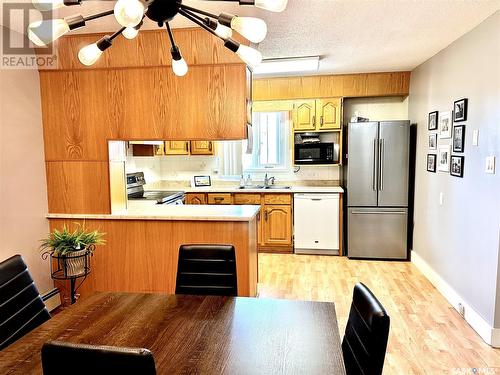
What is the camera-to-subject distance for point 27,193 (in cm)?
296

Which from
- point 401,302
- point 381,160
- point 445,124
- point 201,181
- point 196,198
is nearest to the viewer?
point 401,302

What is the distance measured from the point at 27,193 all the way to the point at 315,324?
2654 mm

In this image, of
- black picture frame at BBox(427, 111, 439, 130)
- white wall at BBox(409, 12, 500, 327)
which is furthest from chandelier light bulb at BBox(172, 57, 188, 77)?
black picture frame at BBox(427, 111, 439, 130)

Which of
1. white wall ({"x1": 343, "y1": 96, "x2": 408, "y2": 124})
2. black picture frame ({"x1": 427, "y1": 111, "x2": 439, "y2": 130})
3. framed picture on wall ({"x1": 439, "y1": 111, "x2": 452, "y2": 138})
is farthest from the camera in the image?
white wall ({"x1": 343, "y1": 96, "x2": 408, "y2": 124})

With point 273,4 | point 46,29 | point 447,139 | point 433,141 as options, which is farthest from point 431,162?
point 46,29

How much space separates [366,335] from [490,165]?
2.05 metres

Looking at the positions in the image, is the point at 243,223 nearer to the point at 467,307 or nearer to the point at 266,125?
the point at 467,307

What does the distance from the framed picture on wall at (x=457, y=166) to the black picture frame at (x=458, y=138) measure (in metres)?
0.07

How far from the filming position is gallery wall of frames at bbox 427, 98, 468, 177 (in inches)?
123

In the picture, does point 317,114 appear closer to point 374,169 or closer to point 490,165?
point 374,169

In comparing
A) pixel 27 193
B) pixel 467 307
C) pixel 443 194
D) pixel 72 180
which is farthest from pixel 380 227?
pixel 27 193

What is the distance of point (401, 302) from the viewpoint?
11.1 feet

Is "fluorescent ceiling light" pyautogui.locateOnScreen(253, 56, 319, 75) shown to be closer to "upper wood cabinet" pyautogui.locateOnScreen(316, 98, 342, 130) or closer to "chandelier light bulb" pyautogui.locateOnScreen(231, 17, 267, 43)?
"upper wood cabinet" pyautogui.locateOnScreen(316, 98, 342, 130)

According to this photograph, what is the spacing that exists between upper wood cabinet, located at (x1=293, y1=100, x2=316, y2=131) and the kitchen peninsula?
7.25ft
